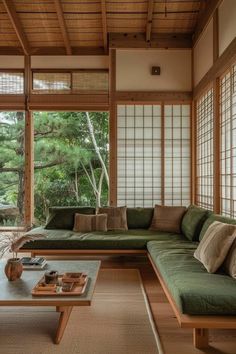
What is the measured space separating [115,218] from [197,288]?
266cm

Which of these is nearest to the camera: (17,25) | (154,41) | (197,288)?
(197,288)

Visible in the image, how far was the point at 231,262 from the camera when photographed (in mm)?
2459

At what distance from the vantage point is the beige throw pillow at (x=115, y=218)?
464 centimetres

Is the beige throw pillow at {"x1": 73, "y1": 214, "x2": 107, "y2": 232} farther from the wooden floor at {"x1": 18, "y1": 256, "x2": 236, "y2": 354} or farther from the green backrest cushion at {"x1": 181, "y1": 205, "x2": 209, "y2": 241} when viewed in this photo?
the wooden floor at {"x1": 18, "y1": 256, "x2": 236, "y2": 354}

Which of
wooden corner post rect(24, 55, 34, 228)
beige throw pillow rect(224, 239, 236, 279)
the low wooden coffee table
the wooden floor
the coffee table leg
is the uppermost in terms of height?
wooden corner post rect(24, 55, 34, 228)

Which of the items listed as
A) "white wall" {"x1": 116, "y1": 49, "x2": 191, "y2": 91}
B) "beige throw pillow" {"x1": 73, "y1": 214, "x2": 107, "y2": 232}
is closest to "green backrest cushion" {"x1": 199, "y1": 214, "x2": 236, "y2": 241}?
"beige throw pillow" {"x1": 73, "y1": 214, "x2": 107, "y2": 232}

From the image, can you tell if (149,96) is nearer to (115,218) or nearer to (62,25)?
(62,25)

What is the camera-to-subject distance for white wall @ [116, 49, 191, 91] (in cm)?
582

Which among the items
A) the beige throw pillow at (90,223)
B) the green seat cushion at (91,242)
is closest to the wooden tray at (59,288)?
the green seat cushion at (91,242)

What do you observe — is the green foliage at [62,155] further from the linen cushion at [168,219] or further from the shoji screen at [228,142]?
the shoji screen at [228,142]

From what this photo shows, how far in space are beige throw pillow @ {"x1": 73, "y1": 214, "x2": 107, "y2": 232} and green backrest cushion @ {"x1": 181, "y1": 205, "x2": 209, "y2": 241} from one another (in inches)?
45.4

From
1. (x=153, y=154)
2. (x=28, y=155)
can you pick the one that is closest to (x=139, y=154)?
(x=153, y=154)

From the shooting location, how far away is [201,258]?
2.79 m

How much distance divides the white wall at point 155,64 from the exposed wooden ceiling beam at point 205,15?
1.48 feet
